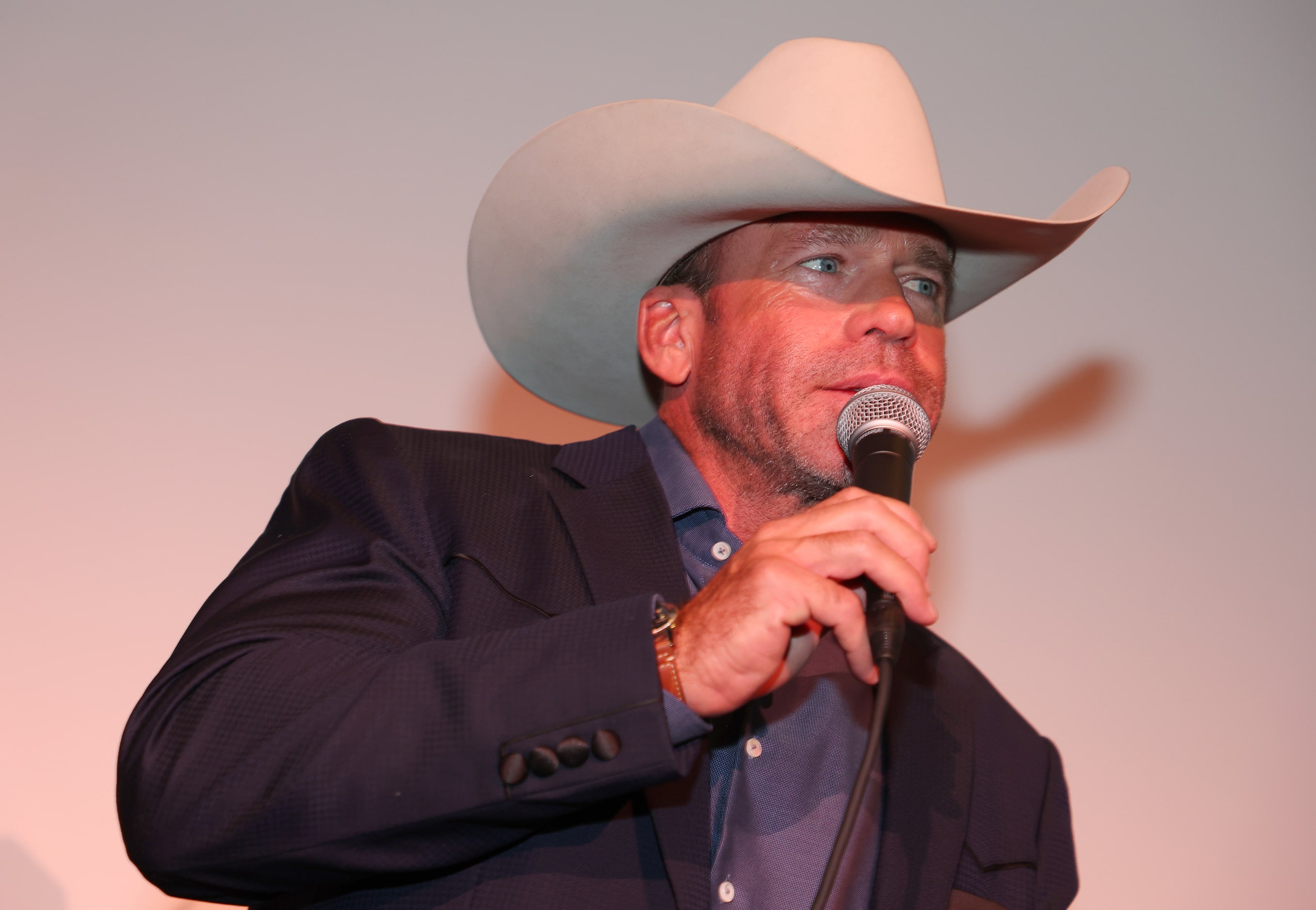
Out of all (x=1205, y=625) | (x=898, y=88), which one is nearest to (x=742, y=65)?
(x=898, y=88)

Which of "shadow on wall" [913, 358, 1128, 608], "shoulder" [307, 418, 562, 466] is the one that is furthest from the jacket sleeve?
"shadow on wall" [913, 358, 1128, 608]

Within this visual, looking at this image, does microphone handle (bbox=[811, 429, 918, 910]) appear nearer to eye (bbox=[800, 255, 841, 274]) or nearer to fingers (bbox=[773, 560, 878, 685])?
fingers (bbox=[773, 560, 878, 685])

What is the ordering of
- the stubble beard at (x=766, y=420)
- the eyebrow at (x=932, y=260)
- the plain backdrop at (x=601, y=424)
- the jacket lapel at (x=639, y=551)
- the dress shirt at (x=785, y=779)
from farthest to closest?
the plain backdrop at (x=601, y=424)
the eyebrow at (x=932, y=260)
the stubble beard at (x=766, y=420)
the dress shirt at (x=785, y=779)
the jacket lapel at (x=639, y=551)

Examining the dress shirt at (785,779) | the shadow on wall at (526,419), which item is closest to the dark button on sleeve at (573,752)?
the dress shirt at (785,779)

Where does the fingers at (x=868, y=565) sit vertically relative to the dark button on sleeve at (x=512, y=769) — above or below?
above

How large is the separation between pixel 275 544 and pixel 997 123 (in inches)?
83.1

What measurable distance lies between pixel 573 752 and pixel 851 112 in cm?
119

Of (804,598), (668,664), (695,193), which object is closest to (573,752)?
(668,664)

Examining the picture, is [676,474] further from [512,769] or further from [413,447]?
[512,769]

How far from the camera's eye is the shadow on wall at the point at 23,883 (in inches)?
71.8

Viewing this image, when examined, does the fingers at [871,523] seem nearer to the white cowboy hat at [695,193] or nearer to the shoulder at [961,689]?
the white cowboy hat at [695,193]

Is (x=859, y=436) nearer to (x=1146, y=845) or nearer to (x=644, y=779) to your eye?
(x=644, y=779)

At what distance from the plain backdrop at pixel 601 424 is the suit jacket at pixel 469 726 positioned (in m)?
0.68

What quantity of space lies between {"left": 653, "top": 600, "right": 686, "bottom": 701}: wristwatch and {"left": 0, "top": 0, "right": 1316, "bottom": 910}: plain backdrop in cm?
126
